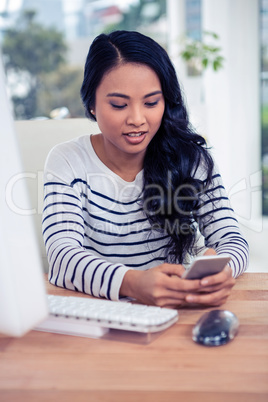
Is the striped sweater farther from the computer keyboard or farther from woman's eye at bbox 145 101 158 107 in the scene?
the computer keyboard

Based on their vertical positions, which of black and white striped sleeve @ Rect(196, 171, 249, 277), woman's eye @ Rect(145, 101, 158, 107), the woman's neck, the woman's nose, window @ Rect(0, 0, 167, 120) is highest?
window @ Rect(0, 0, 167, 120)

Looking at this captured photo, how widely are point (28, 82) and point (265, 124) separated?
1.67 meters

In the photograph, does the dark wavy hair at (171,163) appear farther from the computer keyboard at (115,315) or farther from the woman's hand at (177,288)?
the computer keyboard at (115,315)

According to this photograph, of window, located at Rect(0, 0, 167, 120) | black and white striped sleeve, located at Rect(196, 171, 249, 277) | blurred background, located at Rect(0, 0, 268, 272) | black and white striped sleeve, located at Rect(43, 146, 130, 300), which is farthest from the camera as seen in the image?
window, located at Rect(0, 0, 167, 120)

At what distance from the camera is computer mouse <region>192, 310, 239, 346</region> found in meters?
0.72

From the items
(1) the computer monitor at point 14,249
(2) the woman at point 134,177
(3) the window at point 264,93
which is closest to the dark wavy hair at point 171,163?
(2) the woman at point 134,177

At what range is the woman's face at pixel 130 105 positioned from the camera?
4.04 feet

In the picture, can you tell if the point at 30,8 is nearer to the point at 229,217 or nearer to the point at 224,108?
the point at 224,108

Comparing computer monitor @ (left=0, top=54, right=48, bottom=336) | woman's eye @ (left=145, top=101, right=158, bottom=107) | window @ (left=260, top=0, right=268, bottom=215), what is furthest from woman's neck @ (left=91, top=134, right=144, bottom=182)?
window @ (left=260, top=0, right=268, bottom=215)

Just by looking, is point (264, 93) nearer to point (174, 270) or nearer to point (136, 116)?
point (136, 116)

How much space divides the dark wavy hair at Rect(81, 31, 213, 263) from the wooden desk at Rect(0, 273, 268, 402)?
23.9 inches

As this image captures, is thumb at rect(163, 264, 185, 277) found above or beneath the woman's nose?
beneath

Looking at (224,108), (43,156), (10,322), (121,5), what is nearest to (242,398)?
(10,322)

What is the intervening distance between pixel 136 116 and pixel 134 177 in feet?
0.88
